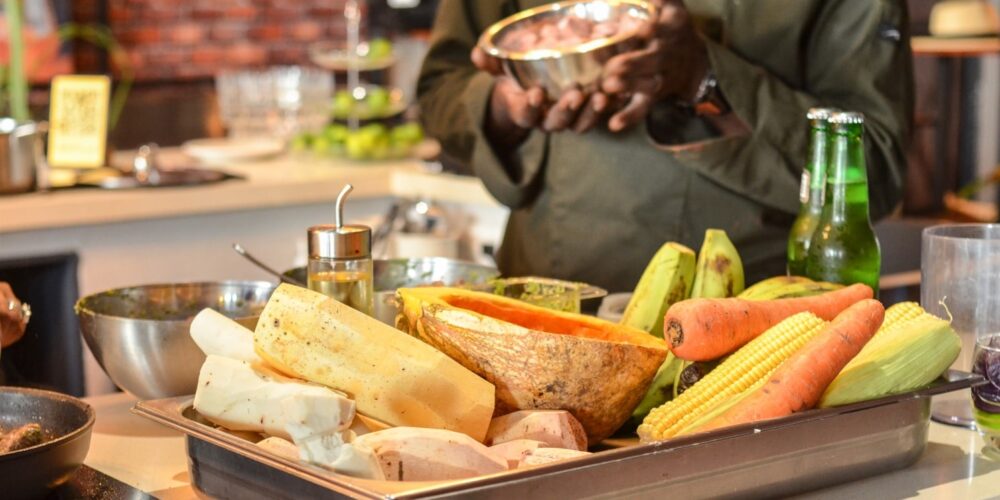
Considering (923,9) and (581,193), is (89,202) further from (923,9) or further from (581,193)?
(923,9)

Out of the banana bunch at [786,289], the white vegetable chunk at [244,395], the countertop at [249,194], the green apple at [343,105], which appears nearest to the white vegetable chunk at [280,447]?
the white vegetable chunk at [244,395]

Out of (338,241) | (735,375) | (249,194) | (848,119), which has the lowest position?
(249,194)

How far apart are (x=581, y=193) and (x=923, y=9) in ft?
16.1

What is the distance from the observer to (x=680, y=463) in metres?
1.09

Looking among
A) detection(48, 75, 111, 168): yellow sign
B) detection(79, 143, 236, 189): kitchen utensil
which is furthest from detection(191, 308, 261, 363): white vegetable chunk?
detection(48, 75, 111, 168): yellow sign

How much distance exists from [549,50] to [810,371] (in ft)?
2.54

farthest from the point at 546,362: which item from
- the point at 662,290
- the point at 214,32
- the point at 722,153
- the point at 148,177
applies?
the point at 214,32

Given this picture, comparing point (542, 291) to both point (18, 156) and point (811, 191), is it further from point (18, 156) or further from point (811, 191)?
point (18, 156)

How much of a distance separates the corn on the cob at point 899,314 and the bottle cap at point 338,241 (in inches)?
18.9

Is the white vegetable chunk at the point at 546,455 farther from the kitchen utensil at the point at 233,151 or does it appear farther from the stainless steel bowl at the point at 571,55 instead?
the kitchen utensil at the point at 233,151

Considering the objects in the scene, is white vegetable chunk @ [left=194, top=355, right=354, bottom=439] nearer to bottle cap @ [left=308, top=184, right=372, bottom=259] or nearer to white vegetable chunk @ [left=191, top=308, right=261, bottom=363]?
white vegetable chunk @ [left=191, top=308, right=261, bottom=363]

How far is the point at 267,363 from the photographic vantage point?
117 centimetres

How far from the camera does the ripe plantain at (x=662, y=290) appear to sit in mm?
1441

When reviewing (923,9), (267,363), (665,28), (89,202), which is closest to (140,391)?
(267,363)
